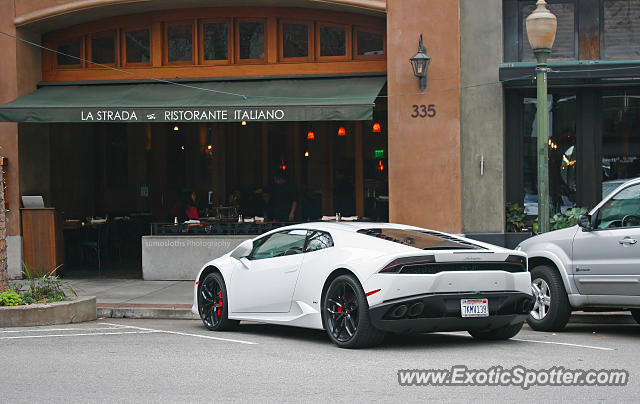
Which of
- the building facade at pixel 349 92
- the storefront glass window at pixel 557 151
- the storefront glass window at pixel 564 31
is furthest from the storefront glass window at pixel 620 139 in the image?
the storefront glass window at pixel 564 31

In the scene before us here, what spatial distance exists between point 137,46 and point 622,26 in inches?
378

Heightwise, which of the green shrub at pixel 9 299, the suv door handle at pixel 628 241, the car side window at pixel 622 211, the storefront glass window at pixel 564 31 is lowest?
the green shrub at pixel 9 299

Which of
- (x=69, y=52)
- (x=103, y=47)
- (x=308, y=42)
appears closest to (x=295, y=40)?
(x=308, y=42)

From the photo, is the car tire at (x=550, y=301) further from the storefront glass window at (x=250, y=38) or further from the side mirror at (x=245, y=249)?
the storefront glass window at (x=250, y=38)

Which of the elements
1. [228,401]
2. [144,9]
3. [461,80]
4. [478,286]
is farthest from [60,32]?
[228,401]

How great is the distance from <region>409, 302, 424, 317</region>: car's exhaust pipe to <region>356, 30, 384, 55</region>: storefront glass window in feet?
31.6

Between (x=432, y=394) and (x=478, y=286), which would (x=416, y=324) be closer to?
(x=478, y=286)

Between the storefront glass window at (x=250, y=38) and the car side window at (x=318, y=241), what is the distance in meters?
8.68

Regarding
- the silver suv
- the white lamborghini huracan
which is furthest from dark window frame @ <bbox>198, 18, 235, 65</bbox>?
the silver suv

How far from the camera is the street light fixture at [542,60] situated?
1286 cm

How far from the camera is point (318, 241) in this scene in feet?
32.6

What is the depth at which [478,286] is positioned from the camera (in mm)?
8930

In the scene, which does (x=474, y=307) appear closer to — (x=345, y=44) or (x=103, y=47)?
(x=345, y=44)

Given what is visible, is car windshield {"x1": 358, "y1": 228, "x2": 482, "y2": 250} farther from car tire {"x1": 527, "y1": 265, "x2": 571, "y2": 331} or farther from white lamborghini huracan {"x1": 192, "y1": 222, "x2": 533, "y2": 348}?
car tire {"x1": 527, "y1": 265, "x2": 571, "y2": 331}
